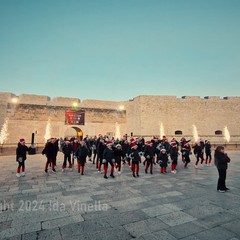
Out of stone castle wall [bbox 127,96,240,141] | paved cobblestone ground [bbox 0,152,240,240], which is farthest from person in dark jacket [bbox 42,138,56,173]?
stone castle wall [bbox 127,96,240,141]

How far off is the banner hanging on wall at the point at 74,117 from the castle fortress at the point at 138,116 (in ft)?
0.86

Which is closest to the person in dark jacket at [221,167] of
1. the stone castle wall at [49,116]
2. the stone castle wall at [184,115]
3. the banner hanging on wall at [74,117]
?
the stone castle wall at [184,115]

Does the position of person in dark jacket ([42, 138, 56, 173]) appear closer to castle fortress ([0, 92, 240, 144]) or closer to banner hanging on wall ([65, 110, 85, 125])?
castle fortress ([0, 92, 240, 144])

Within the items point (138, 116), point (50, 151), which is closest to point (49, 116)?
point (138, 116)

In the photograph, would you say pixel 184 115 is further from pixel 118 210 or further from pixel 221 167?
pixel 118 210

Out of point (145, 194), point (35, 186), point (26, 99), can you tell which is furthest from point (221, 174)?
point (26, 99)

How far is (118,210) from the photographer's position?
3.78 metres

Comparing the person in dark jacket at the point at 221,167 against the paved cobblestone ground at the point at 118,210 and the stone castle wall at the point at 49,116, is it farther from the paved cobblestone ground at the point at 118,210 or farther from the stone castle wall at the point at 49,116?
the stone castle wall at the point at 49,116

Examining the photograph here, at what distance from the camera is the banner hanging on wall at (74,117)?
24469mm

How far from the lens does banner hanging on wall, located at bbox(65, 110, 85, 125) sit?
Answer: 24469mm

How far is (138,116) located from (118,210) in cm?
2226

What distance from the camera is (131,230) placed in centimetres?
296

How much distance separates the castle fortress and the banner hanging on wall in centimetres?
26

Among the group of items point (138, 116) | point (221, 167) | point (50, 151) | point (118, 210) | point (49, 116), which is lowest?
point (118, 210)
